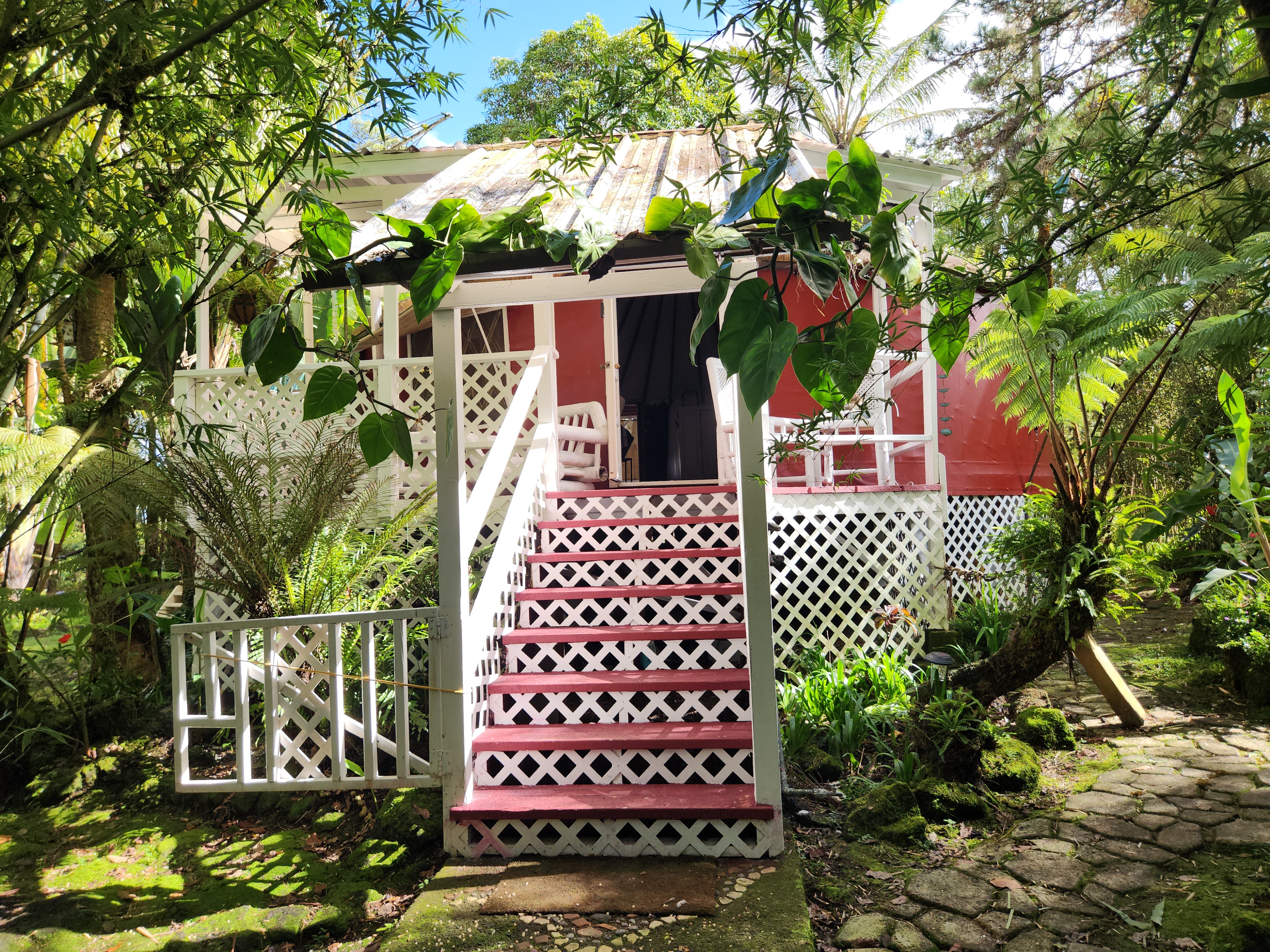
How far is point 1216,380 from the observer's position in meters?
9.34

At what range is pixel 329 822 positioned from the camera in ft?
15.3

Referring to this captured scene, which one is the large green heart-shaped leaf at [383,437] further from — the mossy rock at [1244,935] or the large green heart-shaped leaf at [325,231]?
the mossy rock at [1244,935]

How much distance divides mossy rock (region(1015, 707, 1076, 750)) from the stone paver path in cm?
33

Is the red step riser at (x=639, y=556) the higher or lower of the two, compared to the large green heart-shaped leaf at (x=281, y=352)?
lower

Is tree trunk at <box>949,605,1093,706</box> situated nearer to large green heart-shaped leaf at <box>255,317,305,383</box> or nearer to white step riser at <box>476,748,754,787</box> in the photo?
white step riser at <box>476,748,754,787</box>

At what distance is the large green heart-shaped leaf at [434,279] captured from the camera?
2.16 meters

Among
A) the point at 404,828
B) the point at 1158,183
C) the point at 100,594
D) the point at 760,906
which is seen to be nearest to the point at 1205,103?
the point at 1158,183

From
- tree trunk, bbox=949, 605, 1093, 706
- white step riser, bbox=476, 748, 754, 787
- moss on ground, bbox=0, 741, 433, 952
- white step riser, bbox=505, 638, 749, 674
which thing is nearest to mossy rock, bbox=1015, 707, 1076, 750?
tree trunk, bbox=949, 605, 1093, 706

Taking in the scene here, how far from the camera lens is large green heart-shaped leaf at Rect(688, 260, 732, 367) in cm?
148

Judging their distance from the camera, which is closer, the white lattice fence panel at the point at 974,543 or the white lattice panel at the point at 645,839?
the white lattice panel at the point at 645,839

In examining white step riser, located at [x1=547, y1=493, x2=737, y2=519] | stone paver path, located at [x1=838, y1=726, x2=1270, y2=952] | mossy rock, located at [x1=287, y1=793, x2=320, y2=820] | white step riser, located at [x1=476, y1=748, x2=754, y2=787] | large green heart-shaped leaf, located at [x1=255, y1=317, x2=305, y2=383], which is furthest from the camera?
white step riser, located at [x1=547, y1=493, x2=737, y2=519]

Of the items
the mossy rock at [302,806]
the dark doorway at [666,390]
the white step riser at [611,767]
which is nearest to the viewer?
the white step riser at [611,767]

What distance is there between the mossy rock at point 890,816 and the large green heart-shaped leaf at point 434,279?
3.37 m

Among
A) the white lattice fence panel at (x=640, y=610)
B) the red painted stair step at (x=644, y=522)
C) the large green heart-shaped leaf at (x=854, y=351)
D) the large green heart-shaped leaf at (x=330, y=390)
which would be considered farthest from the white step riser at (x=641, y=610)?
the large green heart-shaped leaf at (x=854, y=351)
